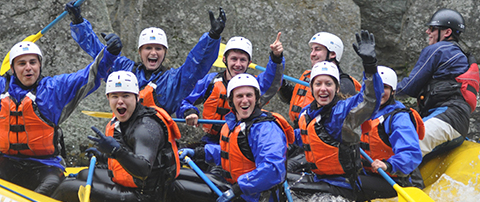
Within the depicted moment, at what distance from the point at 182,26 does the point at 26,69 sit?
10.0ft

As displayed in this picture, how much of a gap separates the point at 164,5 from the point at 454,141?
13.7 feet

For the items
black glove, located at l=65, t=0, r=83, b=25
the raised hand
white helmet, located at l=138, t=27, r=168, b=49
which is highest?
black glove, located at l=65, t=0, r=83, b=25

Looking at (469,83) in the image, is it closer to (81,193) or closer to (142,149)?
(142,149)

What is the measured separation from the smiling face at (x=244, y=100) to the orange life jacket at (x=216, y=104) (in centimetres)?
127

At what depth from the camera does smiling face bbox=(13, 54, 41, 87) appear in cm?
454

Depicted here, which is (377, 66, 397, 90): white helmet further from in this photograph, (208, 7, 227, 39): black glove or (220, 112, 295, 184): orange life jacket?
(208, 7, 227, 39): black glove

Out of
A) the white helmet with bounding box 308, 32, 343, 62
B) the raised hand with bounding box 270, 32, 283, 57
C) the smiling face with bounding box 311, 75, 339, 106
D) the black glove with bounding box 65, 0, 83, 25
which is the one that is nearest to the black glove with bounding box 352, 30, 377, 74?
the smiling face with bounding box 311, 75, 339, 106

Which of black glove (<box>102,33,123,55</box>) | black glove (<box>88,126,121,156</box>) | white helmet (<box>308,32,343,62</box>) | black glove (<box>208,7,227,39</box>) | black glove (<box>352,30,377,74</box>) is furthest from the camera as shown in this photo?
white helmet (<box>308,32,343,62</box>)

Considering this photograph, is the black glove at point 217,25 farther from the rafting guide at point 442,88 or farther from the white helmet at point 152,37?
the rafting guide at point 442,88

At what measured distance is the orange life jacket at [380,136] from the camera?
14.9 feet

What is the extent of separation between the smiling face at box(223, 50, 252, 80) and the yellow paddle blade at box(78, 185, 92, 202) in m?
1.96

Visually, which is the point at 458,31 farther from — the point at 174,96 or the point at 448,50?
the point at 174,96

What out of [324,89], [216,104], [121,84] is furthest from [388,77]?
[121,84]

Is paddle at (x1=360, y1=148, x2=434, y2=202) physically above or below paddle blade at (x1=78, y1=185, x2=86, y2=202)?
below
